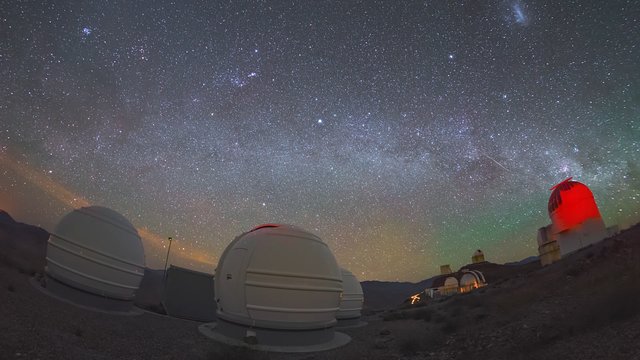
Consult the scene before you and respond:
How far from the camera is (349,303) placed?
21.0 meters

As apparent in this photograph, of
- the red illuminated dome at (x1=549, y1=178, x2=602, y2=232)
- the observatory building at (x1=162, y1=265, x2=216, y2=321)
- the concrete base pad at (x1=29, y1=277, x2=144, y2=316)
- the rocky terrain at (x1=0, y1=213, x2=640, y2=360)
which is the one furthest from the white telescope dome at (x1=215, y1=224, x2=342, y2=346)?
the red illuminated dome at (x1=549, y1=178, x2=602, y2=232)

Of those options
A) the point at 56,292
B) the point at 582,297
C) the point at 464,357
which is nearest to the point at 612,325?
the point at 464,357

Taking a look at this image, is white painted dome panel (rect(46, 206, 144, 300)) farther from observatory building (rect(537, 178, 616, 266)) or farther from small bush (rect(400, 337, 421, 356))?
observatory building (rect(537, 178, 616, 266))

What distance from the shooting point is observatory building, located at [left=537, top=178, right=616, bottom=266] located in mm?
29094

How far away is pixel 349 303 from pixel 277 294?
11.1 meters

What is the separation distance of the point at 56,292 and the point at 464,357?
17.3m

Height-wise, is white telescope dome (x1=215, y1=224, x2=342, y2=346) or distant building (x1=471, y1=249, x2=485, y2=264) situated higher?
distant building (x1=471, y1=249, x2=485, y2=264)

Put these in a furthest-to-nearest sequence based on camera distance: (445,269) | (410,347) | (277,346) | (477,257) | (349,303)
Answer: (445,269) < (477,257) < (349,303) < (277,346) < (410,347)

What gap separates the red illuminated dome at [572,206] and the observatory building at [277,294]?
2991 cm

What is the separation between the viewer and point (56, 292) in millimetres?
14164

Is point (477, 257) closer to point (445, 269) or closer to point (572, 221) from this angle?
point (445, 269)

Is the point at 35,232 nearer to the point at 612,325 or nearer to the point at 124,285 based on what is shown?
the point at 124,285

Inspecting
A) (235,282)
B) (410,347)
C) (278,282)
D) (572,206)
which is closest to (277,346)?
(278,282)

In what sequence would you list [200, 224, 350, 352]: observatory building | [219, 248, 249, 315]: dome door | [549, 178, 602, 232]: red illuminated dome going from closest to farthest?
[200, 224, 350, 352]: observatory building < [219, 248, 249, 315]: dome door < [549, 178, 602, 232]: red illuminated dome
